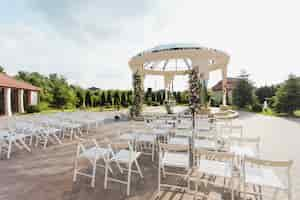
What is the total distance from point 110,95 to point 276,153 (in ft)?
59.2

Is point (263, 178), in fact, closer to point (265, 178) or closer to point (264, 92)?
point (265, 178)

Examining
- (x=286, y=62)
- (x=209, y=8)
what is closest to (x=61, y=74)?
(x=209, y=8)

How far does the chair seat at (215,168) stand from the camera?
217 centimetres

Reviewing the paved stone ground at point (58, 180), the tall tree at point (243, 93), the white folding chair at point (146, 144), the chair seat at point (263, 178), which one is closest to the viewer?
the chair seat at point (263, 178)

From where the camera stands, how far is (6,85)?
38.0 ft

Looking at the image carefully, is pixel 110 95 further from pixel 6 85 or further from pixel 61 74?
pixel 6 85

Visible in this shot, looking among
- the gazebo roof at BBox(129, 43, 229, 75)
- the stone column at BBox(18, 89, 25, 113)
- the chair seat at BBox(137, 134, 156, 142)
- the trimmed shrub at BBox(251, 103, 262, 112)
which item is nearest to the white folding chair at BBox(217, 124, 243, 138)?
the chair seat at BBox(137, 134, 156, 142)

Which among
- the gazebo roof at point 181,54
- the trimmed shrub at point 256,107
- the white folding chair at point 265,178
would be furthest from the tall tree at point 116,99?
the white folding chair at point 265,178

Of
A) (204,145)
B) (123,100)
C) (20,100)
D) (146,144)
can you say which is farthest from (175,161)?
(123,100)

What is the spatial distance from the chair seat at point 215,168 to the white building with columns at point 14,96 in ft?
48.2

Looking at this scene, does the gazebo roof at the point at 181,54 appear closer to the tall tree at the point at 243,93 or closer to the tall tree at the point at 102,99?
the tall tree at the point at 243,93

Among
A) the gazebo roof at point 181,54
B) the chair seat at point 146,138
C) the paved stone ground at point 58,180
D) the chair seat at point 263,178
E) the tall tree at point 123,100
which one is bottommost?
the paved stone ground at point 58,180

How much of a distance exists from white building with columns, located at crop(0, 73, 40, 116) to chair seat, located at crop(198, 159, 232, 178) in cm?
1469

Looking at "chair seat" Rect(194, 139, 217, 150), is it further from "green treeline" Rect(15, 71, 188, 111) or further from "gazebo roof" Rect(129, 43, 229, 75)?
"green treeline" Rect(15, 71, 188, 111)
